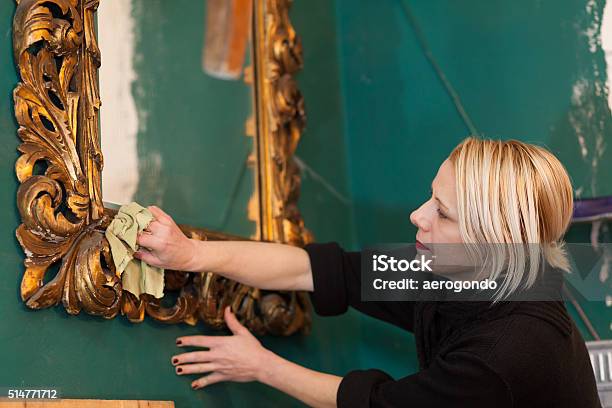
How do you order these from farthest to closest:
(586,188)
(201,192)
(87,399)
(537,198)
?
(586,188)
(201,192)
(537,198)
(87,399)

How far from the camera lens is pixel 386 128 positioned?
6.08 ft

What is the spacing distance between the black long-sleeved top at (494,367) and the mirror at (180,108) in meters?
0.41

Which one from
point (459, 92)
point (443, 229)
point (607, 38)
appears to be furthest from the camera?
point (459, 92)

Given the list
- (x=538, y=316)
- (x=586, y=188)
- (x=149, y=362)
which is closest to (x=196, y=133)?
(x=149, y=362)

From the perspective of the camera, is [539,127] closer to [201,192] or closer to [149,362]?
[201,192]

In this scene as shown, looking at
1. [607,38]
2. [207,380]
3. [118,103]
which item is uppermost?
[607,38]

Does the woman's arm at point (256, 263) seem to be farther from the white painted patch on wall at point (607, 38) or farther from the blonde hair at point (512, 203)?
the white painted patch on wall at point (607, 38)

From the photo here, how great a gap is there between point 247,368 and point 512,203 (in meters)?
0.48

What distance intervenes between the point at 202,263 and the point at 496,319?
44cm

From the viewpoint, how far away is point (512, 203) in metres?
1.19

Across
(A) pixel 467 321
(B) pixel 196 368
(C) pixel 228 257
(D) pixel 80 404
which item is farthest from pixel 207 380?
(A) pixel 467 321

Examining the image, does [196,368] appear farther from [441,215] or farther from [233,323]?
[441,215]

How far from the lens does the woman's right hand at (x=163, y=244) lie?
115cm

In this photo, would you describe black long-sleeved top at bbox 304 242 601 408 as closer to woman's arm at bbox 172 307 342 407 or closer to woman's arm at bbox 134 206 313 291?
woman's arm at bbox 172 307 342 407
